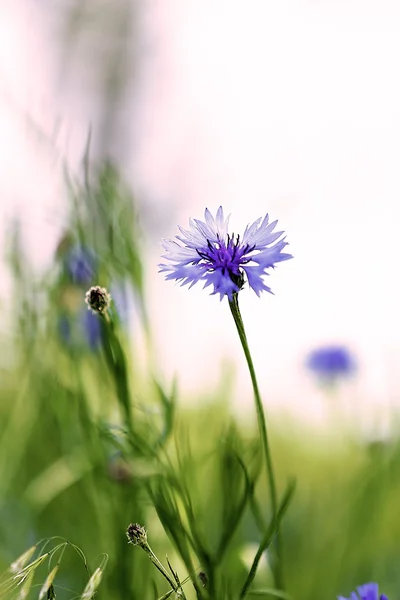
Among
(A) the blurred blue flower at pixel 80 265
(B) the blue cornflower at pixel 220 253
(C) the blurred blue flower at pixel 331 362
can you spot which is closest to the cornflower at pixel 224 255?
(B) the blue cornflower at pixel 220 253

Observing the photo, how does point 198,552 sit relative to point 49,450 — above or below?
below

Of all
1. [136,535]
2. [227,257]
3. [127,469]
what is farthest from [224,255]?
[127,469]

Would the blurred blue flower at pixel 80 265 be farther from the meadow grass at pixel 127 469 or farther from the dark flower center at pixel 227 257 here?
the dark flower center at pixel 227 257

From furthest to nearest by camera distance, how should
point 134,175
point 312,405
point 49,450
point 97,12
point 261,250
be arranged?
point 97,12, point 312,405, point 49,450, point 134,175, point 261,250

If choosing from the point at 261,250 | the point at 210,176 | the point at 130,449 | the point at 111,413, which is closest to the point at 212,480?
the point at 111,413

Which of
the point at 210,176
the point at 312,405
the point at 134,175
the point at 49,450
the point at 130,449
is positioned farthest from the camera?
the point at 210,176

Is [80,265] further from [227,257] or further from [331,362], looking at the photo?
[331,362]

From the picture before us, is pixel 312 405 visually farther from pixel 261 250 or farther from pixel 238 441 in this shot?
pixel 261 250
